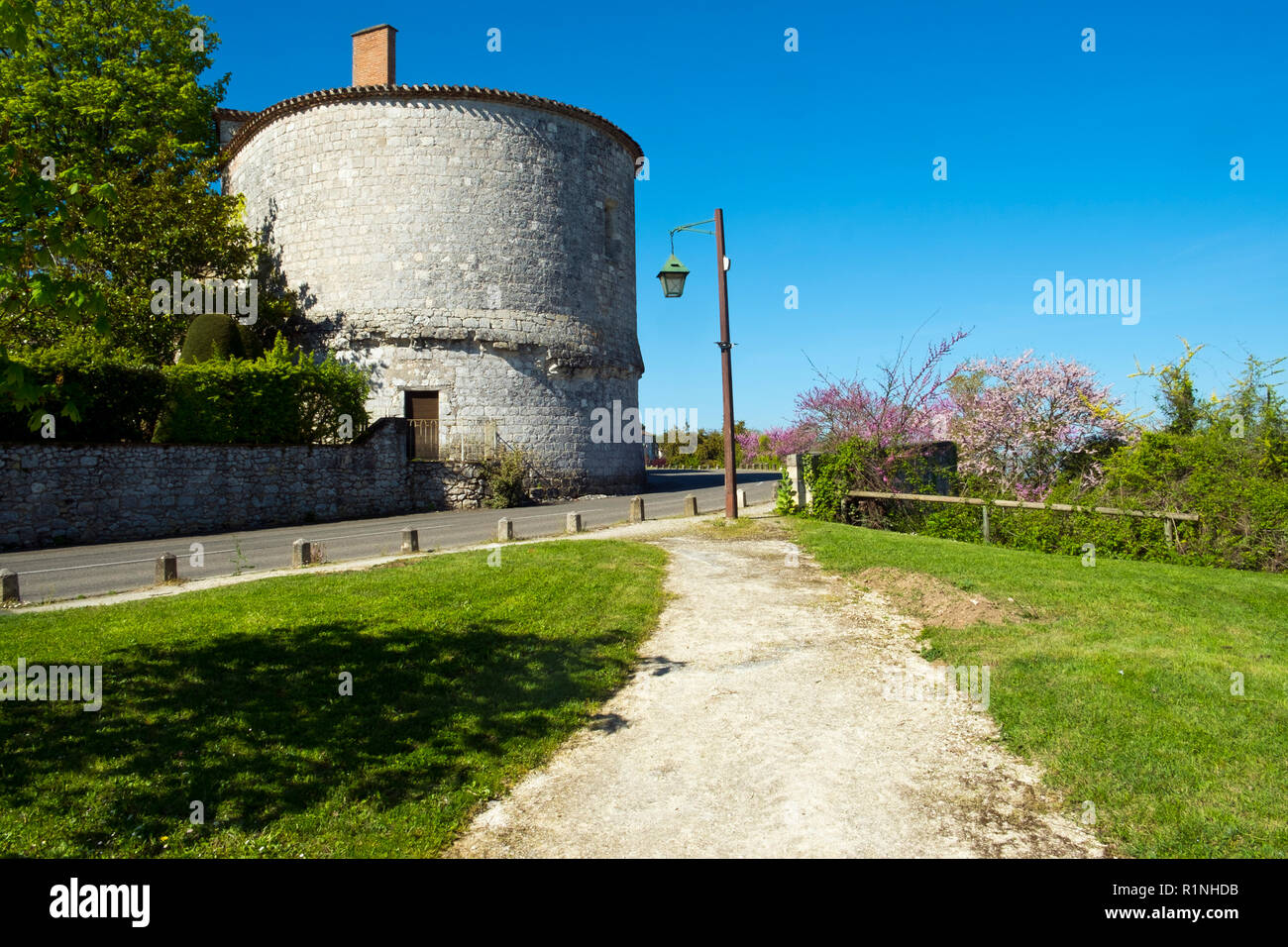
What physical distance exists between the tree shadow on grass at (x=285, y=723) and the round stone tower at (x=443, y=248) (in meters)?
16.6

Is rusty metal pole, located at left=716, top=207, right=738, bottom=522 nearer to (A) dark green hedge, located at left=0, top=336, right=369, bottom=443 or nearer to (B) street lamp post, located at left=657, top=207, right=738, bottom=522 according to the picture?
(B) street lamp post, located at left=657, top=207, right=738, bottom=522

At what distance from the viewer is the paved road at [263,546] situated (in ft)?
33.3

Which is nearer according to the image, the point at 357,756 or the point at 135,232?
the point at 357,756

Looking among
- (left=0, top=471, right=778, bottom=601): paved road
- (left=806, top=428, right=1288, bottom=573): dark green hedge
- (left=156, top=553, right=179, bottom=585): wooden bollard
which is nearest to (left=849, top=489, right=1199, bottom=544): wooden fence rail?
(left=806, top=428, right=1288, bottom=573): dark green hedge

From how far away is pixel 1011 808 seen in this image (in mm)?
4082

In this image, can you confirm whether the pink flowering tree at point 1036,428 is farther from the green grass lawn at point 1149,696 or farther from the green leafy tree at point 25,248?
the green leafy tree at point 25,248

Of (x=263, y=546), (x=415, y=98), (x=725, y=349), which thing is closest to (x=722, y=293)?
(x=725, y=349)

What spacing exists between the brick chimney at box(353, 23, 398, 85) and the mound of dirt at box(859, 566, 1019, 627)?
79.4ft

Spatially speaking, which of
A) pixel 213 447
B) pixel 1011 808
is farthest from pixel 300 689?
pixel 213 447

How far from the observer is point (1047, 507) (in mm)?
12742

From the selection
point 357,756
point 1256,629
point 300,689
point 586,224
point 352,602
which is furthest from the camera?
point 586,224

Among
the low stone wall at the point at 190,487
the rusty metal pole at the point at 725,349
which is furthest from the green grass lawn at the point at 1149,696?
the low stone wall at the point at 190,487
